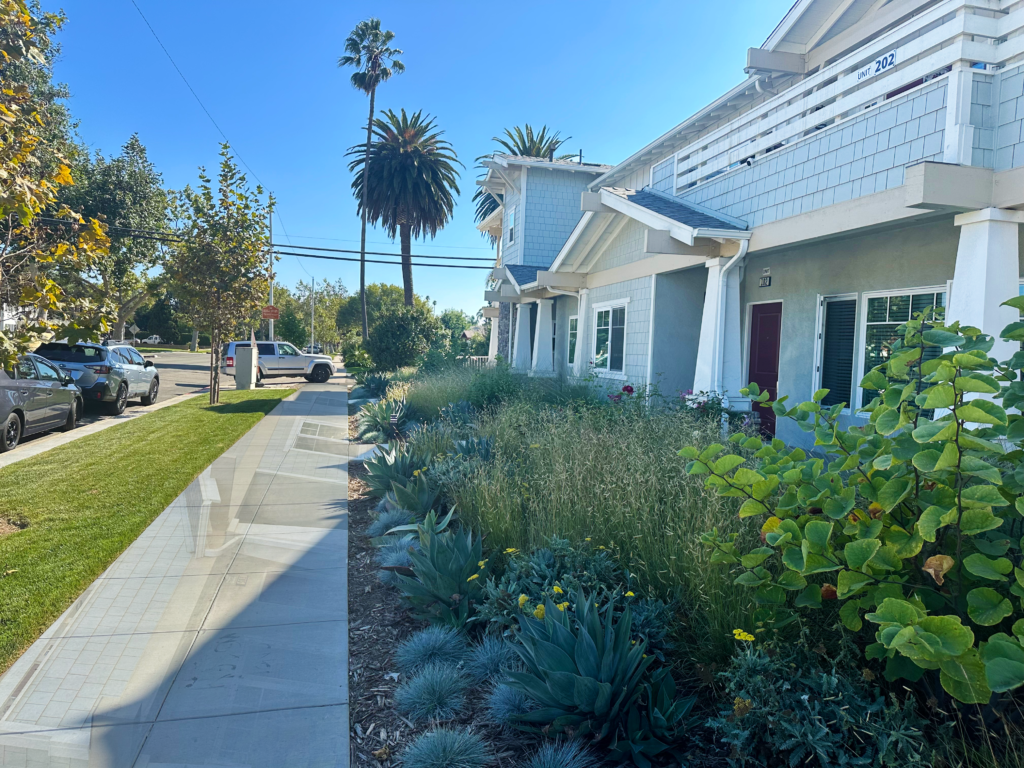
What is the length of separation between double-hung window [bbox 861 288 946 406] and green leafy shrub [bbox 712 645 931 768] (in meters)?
6.22

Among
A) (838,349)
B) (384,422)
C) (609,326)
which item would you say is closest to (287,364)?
(384,422)

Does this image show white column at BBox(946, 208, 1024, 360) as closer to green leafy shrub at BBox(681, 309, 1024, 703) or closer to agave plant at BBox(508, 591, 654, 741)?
green leafy shrub at BBox(681, 309, 1024, 703)

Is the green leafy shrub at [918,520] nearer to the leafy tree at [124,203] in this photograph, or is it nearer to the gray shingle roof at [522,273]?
the gray shingle roof at [522,273]

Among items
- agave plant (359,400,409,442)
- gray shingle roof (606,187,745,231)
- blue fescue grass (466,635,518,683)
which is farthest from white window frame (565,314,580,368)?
blue fescue grass (466,635,518,683)

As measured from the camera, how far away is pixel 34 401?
11.1 metres

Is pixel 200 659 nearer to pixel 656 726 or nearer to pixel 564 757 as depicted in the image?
pixel 564 757

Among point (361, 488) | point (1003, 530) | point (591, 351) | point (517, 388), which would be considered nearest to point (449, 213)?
point (591, 351)

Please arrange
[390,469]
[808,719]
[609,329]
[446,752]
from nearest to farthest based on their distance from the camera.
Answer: [808,719] < [446,752] < [390,469] < [609,329]

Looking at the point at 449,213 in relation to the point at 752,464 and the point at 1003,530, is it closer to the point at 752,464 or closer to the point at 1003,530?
the point at 752,464

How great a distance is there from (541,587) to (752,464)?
206cm

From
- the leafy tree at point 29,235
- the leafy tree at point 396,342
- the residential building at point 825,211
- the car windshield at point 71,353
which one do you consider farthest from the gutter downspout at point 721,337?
the leafy tree at point 396,342

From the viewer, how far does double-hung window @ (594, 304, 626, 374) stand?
13297mm

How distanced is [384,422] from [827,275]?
761cm

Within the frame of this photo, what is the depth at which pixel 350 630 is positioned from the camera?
440cm
